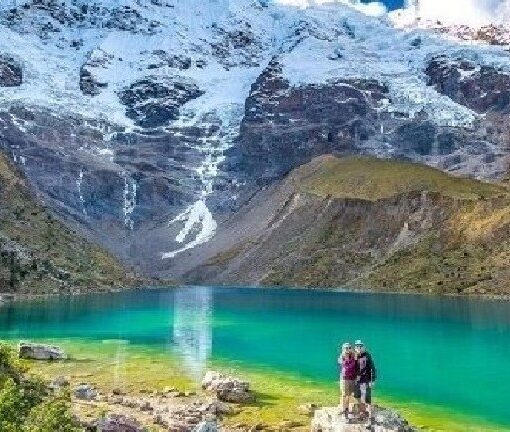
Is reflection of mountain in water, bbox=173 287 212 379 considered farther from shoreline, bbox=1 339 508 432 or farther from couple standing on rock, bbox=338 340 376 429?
couple standing on rock, bbox=338 340 376 429

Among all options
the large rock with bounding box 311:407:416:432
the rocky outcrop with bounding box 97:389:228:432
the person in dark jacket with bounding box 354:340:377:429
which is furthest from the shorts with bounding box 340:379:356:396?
the rocky outcrop with bounding box 97:389:228:432

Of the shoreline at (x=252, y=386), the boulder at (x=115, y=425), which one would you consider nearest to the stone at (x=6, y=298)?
the shoreline at (x=252, y=386)

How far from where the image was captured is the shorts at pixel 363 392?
32469 millimetres

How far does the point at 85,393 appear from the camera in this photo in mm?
40656

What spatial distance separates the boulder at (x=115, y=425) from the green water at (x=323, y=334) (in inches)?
737

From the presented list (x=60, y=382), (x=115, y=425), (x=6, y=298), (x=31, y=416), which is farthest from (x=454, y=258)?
(x=31, y=416)

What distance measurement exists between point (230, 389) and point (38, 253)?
380ft

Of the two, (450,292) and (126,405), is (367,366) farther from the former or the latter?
(450,292)

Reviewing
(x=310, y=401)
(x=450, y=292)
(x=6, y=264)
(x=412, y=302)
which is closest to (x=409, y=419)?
(x=310, y=401)

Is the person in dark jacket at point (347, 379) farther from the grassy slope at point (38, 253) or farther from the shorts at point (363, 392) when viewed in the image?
the grassy slope at point (38, 253)

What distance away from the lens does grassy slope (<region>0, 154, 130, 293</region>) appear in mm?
139250

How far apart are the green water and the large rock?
348 inches

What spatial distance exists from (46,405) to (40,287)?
12340 cm

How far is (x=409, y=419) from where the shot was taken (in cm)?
3841
